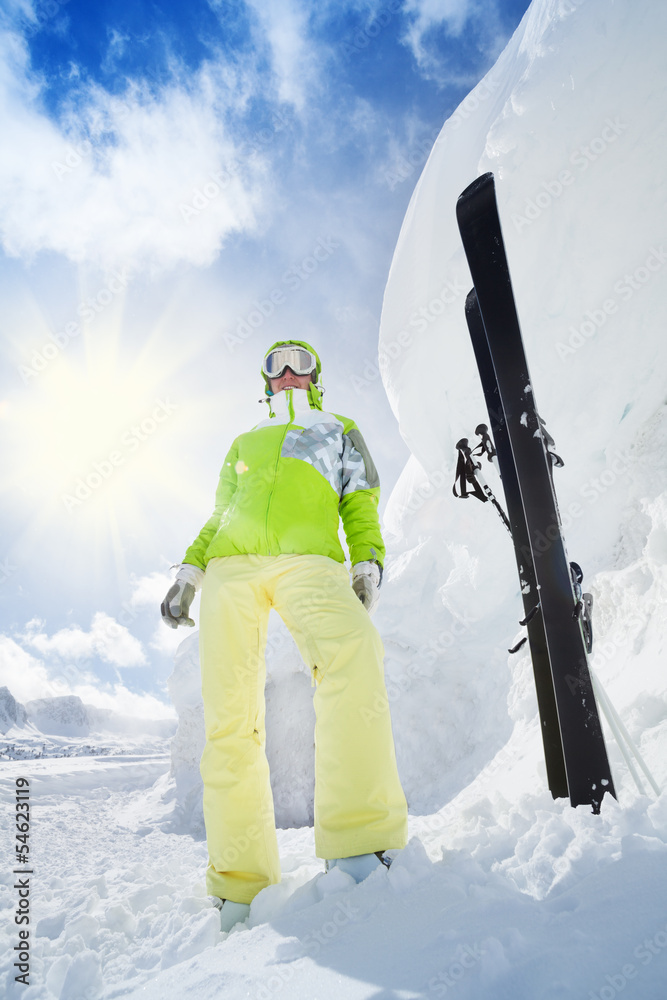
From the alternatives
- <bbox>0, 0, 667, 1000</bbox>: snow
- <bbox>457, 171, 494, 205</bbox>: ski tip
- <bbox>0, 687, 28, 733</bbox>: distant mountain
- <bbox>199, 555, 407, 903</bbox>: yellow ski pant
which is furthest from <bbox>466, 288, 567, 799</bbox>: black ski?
<bbox>0, 687, 28, 733</bbox>: distant mountain

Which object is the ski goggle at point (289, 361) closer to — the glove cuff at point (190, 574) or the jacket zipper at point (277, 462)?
the jacket zipper at point (277, 462)

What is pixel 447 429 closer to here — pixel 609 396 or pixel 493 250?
pixel 609 396

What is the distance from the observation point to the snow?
862mm

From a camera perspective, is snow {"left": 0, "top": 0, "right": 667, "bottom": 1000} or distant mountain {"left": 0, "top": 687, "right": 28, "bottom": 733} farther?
distant mountain {"left": 0, "top": 687, "right": 28, "bottom": 733}

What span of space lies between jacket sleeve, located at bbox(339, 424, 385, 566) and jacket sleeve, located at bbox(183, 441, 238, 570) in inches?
20.5

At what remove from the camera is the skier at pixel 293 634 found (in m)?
1.35

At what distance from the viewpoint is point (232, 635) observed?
1686mm

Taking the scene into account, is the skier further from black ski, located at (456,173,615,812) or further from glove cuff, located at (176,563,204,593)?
black ski, located at (456,173,615,812)

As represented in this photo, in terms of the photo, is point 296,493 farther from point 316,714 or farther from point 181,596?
point 316,714

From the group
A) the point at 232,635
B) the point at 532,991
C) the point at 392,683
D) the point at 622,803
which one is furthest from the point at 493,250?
the point at 392,683

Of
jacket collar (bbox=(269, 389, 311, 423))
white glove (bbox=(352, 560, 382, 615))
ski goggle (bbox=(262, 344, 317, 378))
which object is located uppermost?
ski goggle (bbox=(262, 344, 317, 378))

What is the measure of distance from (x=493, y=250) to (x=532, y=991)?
7.22 feet

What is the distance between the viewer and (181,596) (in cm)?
196

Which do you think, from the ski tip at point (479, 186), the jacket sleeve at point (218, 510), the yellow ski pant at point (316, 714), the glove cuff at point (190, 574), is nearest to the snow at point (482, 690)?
the yellow ski pant at point (316, 714)
